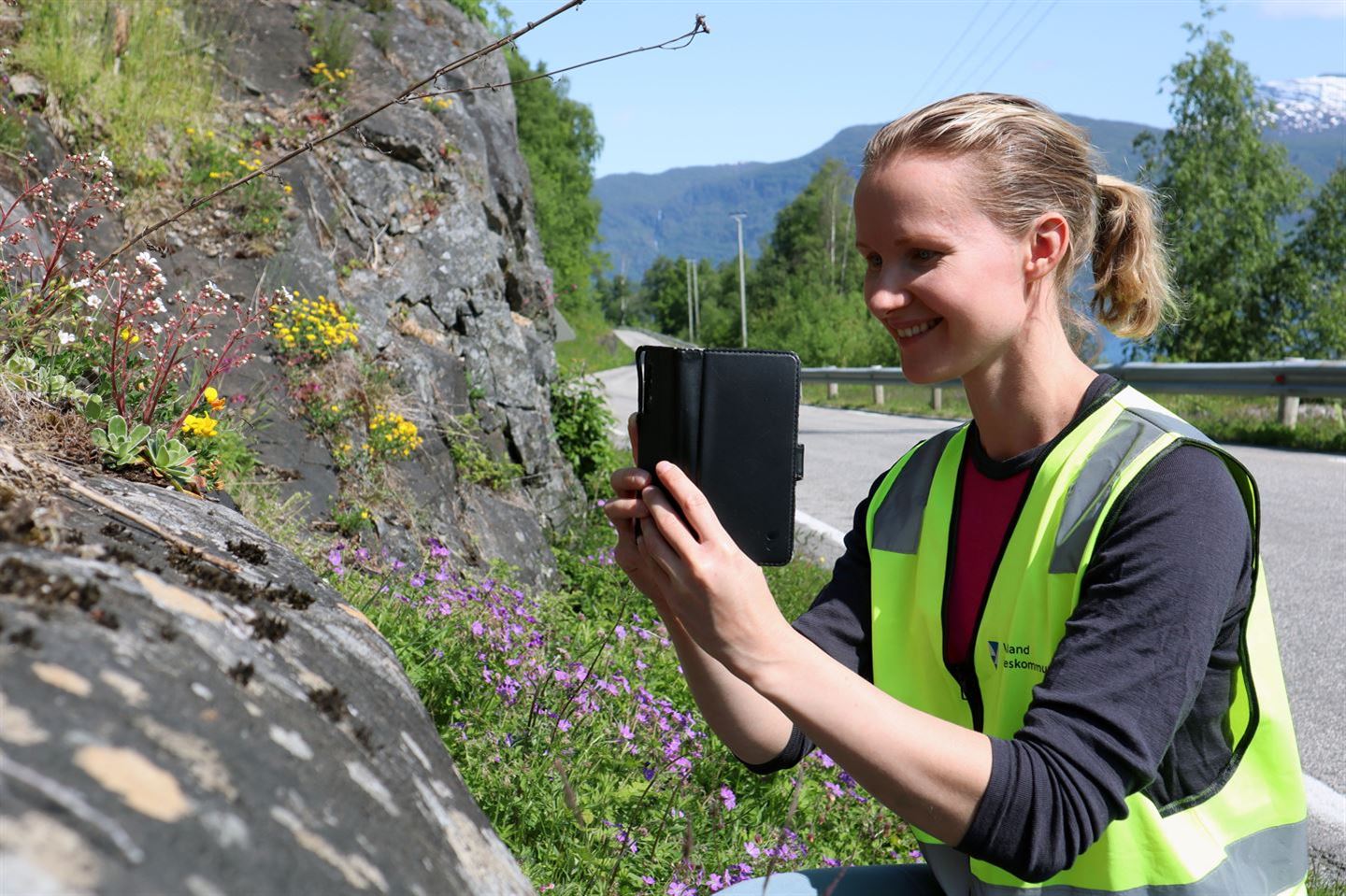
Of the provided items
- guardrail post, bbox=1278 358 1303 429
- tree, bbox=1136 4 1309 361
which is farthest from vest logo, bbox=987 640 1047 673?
tree, bbox=1136 4 1309 361

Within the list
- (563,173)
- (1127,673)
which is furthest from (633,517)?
(563,173)

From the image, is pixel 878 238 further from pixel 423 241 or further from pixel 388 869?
pixel 423 241

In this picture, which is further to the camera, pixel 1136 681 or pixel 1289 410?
pixel 1289 410

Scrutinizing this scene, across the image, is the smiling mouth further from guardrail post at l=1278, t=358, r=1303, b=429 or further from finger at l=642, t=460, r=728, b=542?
guardrail post at l=1278, t=358, r=1303, b=429

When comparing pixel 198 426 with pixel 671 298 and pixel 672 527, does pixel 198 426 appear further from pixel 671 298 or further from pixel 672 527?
pixel 671 298

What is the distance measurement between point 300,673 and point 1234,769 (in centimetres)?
143

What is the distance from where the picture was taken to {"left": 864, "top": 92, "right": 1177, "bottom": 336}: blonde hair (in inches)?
76.3

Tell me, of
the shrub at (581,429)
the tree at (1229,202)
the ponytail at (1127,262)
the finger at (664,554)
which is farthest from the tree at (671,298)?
the finger at (664,554)

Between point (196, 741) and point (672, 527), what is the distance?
0.68m

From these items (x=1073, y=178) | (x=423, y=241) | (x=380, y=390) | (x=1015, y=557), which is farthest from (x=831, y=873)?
(x=423, y=241)

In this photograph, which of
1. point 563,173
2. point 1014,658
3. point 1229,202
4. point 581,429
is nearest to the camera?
point 1014,658

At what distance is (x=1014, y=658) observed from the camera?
184cm

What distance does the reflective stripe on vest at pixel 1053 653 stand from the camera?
1.71m

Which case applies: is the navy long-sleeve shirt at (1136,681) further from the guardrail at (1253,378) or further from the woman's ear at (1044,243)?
the guardrail at (1253,378)
